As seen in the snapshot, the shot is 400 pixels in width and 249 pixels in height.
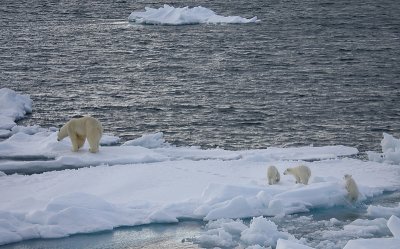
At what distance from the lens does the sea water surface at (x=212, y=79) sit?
2188 centimetres

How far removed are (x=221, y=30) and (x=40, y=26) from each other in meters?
10.9

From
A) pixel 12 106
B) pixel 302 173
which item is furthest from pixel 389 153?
pixel 12 106

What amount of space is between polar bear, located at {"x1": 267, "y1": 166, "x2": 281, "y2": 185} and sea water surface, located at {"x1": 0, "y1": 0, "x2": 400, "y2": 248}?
143 cm

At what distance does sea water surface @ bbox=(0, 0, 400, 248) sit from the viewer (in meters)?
21.9

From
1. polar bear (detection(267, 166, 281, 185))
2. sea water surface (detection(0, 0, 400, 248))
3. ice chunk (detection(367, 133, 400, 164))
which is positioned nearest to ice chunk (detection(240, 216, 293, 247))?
sea water surface (detection(0, 0, 400, 248))

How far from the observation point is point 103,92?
28734 millimetres

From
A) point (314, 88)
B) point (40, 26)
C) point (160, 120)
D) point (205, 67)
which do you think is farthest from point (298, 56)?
point (40, 26)

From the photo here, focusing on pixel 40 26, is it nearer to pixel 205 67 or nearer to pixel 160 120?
pixel 205 67

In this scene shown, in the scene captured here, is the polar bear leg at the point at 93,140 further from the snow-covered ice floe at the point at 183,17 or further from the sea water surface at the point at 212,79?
the snow-covered ice floe at the point at 183,17

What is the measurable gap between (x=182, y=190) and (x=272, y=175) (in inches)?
64.7

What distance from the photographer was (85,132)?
18.3 m

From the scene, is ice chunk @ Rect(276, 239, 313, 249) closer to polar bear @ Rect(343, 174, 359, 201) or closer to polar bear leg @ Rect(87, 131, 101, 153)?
polar bear @ Rect(343, 174, 359, 201)

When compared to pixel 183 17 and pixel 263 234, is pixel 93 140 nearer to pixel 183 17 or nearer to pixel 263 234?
pixel 263 234

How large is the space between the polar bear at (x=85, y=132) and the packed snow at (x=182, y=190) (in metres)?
0.23
